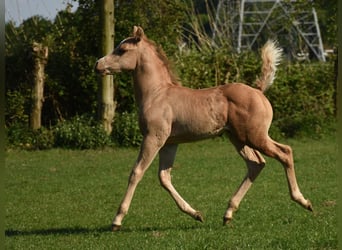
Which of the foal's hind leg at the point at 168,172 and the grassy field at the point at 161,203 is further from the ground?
the foal's hind leg at the point at 168,172

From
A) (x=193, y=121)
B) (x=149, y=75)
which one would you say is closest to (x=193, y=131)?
(x=193, y=121)

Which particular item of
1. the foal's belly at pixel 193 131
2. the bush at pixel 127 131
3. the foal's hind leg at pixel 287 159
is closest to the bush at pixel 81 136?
the bush at pixel 127 131

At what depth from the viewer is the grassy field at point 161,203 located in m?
6.57

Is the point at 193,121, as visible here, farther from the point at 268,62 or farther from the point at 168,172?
the point at 268,62

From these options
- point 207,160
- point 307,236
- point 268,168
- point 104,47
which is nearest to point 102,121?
point 104,47

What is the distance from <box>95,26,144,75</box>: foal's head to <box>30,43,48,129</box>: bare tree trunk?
475 inches

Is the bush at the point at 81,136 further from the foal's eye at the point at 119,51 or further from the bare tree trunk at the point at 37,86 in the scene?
the foal's eye at the point at 119,51

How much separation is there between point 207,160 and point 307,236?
962 cm

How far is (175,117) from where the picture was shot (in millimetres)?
A: 7484

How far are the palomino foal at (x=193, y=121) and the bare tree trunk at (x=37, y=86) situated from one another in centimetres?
1217

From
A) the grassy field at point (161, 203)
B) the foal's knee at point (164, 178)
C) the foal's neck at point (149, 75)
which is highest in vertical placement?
the foal's neck at point (149, 75)

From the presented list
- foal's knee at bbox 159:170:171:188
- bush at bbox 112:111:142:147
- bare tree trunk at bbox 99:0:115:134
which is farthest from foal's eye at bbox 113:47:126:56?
bush at bbox 112:111:142:147

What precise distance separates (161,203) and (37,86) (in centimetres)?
1066

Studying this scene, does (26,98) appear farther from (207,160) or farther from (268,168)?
(268,168)
